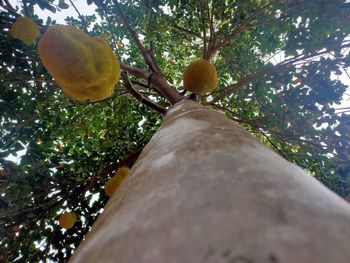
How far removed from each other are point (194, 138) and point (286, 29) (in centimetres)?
345

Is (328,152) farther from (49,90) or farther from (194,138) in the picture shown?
(194,138)

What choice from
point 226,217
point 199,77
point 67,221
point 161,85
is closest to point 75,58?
point 199,77

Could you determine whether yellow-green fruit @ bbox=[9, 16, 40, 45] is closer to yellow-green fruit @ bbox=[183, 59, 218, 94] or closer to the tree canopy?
the tree canopy

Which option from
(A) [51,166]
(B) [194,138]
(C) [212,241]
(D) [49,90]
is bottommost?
(C) [212,241]

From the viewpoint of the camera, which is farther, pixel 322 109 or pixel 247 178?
pixel 322 109

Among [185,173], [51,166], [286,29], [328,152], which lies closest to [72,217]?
[51,166]

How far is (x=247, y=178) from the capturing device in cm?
48

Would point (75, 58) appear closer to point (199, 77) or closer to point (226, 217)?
point (199, 77)

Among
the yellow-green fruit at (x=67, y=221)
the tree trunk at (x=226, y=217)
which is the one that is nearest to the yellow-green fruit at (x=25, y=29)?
the yellow-green fruit at (x=67, y=221)

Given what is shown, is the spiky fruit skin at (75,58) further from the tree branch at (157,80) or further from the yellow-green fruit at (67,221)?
the yellow-green fruit at (67,221)

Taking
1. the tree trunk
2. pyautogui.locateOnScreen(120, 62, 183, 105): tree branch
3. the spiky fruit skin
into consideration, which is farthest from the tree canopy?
the tree trunk

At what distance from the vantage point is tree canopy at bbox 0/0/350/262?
337 centimetres

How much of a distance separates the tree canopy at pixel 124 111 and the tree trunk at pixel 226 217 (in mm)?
2374

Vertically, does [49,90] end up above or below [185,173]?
above
